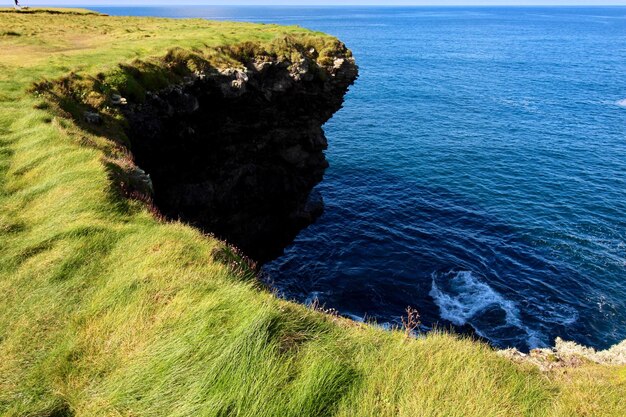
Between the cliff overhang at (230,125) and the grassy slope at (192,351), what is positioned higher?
the grassy slope at (192,351)

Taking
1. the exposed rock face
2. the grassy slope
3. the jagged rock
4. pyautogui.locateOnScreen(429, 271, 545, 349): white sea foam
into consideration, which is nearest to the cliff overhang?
the exposed rock face

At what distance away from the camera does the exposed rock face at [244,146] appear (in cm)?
2970

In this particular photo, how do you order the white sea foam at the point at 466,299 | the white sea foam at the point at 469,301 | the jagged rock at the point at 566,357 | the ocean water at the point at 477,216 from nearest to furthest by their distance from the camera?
the jagged rock at the point at 566,357 < the white sea foam at the point at 469,301 < the white sea foam at the point at 466,299 < the ocean water at the point at 477,216

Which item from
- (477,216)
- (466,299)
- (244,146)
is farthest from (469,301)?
(244,146)

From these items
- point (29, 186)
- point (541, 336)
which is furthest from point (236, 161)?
point (541, 336)

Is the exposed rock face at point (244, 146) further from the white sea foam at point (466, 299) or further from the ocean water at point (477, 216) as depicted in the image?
the white sea foam at point (466, 299)

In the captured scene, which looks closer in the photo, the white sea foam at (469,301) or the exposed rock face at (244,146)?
the exposed rock face at (244,146)

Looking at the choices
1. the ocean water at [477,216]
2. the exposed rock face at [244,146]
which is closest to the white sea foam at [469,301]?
the ocean water at [477,216]

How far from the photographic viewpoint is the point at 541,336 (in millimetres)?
29062

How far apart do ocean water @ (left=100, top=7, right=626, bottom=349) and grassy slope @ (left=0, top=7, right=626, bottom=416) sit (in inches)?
189

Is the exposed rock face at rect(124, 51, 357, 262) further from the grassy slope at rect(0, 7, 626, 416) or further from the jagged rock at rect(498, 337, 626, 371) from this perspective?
the jagged rock at rect(498, 337, 626, 371)

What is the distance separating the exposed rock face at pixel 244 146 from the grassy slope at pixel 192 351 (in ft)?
58.5

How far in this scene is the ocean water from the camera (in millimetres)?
32250

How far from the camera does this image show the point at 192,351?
22.2ft
